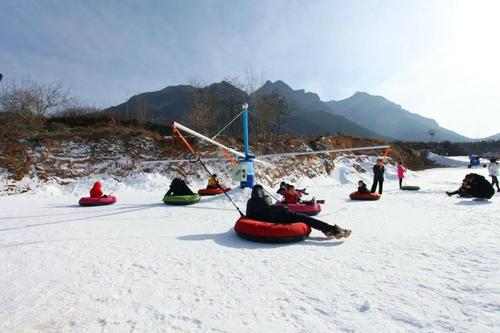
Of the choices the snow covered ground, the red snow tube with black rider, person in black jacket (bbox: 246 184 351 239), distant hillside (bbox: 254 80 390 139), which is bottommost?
the snow covered ground

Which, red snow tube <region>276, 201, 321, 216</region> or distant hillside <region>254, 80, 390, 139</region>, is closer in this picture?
red snow tube <region>276, 201, 321, 216</region>

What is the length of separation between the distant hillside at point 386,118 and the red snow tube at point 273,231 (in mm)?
143602

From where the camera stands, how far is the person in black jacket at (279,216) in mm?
5457

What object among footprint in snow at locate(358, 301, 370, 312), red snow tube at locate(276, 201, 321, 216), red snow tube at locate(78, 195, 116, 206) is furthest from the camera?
red snow tube at locate(78, 195, 116, 206)

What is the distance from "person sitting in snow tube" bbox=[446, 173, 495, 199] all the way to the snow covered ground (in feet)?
12.8

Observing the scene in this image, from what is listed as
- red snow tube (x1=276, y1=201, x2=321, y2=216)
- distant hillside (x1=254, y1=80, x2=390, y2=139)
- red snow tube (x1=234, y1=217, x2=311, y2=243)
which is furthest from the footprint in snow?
distant hillside (x1=254, y1=80, x2=390, y2=139)

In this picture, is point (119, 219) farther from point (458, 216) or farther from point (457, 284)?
point (458, 216)

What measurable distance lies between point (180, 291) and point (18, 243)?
4.36 m

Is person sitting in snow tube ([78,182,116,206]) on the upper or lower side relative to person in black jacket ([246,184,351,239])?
lower

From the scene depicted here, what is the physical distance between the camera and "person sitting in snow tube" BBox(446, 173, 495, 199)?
10.1m

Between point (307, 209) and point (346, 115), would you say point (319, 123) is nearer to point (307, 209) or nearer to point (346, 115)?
point (346, 115)

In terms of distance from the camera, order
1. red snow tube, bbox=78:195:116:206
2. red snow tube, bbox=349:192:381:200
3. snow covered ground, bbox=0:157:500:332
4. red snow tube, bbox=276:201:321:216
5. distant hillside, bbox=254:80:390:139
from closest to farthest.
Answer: snow covered ground, bbox=0:157:500:332 → red snow tube, bbox=276:201:321:216 → red snow tube, bbox=78:195:116:206 → red snow tube, bbox=349:192:381:200 → distant hillside, bbox=254:80:390:139

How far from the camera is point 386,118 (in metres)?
146

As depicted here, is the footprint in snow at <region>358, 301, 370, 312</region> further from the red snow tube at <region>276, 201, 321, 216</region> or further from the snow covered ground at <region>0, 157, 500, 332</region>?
the red snow tube at <region>276, 201, 321, 216</region>
